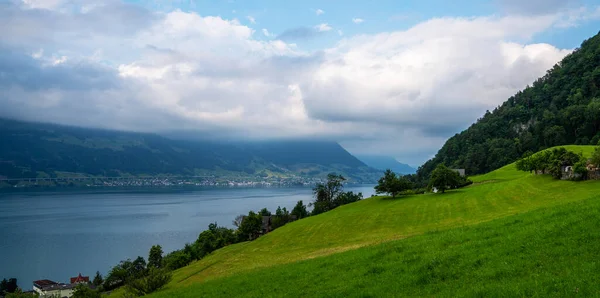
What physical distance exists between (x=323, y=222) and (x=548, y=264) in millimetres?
43274

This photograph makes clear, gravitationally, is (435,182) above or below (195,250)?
above

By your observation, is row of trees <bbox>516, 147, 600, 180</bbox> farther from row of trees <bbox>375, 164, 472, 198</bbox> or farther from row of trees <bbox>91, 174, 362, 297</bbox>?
row of trees <bbox>91, 174, 362, 297</bbox>

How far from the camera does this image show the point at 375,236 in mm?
34500

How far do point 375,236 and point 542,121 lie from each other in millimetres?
114883

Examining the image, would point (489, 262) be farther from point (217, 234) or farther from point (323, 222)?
point (217, 234)

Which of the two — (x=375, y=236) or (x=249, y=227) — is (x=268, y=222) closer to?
(x=249, y=227)

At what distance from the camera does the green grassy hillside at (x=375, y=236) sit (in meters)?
18.2

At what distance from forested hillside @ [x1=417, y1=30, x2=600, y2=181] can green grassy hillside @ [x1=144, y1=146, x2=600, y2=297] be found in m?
76.1

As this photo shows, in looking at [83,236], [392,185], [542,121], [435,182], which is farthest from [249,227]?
[542,121]

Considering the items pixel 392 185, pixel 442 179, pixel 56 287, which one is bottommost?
pixel 56 287

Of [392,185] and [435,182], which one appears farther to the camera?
[392,185]

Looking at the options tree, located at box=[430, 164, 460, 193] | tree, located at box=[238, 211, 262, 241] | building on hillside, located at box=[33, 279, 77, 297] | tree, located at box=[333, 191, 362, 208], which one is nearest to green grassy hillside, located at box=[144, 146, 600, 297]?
tree, located at box=[430, 164, 460, 193]

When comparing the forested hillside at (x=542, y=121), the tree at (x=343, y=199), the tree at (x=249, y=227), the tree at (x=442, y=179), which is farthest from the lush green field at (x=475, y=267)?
the forested hillside at (x=542, y=121)

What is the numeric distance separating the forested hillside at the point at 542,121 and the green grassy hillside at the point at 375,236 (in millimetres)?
76065
